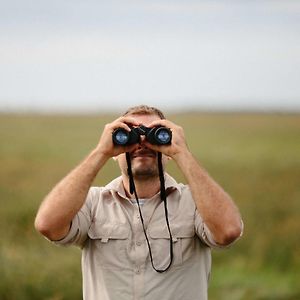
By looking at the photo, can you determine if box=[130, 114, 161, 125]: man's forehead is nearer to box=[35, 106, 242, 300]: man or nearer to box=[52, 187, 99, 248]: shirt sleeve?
box=[35, 106, 242, 300]: man

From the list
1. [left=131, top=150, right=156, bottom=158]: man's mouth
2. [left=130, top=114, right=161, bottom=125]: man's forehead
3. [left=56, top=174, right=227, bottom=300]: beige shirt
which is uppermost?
[left=130, top=114, right=161, bottom=125]: man's forehead

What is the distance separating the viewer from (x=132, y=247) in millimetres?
3658

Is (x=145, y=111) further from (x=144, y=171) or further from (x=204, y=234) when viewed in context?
(x=204, y=234)

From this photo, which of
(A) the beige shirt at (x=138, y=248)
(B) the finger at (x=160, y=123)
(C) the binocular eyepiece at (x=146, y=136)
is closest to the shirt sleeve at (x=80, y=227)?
(A) the beige shirt at (x=138, y=248)

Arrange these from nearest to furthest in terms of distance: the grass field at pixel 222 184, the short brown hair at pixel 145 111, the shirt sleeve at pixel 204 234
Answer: the shirt sleeve at pixel 204 234, the short brown hair at pixel 145 111, the grass field at pixel 222 184

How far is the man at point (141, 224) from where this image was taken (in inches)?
142

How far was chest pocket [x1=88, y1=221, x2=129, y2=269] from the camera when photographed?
364 centimetres

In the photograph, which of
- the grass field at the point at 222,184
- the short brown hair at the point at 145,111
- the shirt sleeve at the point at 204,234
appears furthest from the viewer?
the grass field at the point at 222,184

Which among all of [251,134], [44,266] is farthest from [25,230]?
[251,134]

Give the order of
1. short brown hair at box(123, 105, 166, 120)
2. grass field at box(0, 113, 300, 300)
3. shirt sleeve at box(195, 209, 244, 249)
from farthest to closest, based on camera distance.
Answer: grass field at box(0, 113, 300, 300)
short brown hair at box(123, 105, 166, 120)
shirt sleeve at box(195, 209, 244, 249)

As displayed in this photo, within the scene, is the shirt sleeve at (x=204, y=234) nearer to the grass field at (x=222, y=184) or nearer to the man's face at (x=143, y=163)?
the man's face at (x=143, y=163)

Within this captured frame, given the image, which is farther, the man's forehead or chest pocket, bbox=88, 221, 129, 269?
the man's forehead

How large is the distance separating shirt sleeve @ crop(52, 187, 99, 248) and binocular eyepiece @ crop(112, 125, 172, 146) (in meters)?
0.29

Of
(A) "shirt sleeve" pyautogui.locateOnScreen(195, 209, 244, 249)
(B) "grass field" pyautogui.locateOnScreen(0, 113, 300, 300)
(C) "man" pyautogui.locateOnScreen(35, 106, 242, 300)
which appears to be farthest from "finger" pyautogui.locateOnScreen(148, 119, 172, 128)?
(B) "grass field" pyautogui.locateOnScreen(0, 113, 300, 300)
